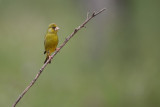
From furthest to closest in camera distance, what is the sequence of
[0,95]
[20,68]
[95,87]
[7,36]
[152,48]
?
[7,36] < [152,48] < [20,68] < [95,87] < [0,95]

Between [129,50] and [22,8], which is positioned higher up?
[22,8]

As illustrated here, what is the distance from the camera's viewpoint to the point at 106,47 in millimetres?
11883

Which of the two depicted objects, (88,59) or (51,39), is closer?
(51,39)

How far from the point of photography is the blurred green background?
980cm

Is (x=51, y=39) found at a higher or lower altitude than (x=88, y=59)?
lower

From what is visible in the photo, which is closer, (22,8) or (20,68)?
(20,68)

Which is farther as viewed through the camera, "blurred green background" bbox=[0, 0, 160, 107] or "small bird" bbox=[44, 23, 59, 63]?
"blurred green background" bbox=[0, 0, 160, 107]

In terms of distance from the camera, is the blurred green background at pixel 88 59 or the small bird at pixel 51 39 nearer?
the small bird at pixel 51 39

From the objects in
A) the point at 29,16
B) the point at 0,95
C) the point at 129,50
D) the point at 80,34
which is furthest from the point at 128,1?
the point at 0,95

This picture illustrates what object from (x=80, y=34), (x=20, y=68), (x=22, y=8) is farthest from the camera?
(x=22, y=8)

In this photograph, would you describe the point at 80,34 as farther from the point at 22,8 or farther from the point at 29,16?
the point at 22,8

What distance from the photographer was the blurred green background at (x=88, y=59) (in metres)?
9.80

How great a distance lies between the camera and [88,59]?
13.1 m

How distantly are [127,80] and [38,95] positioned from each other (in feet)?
5.94
